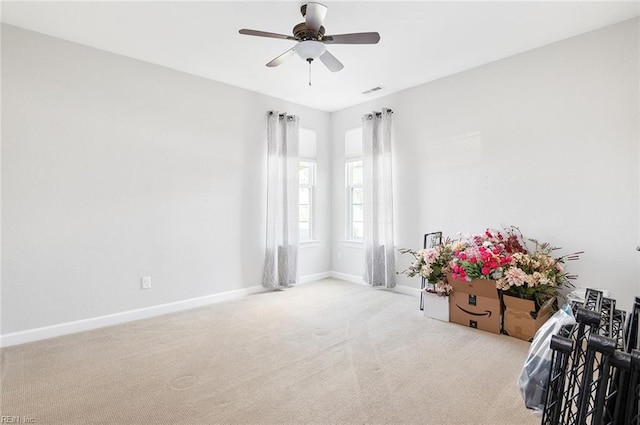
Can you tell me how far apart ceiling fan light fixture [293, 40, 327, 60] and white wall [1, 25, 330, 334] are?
6.41 feet

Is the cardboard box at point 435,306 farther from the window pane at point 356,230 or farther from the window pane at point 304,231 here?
the window pane at point 304,231

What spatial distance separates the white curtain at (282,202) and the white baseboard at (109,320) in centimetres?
58

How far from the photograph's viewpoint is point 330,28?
296cm

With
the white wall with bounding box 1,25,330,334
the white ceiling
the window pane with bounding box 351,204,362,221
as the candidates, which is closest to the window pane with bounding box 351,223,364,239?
the window pane with bounding box 351,204,362,221

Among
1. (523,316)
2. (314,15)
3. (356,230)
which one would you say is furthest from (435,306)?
(314,15)

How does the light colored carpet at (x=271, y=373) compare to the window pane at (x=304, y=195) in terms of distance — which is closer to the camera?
the light colored carpet at (x=271, y=373)

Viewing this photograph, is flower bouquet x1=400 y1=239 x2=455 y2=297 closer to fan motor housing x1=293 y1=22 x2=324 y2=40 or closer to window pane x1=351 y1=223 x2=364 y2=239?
window pane x1=351 y1=223 x2=364 y2=239

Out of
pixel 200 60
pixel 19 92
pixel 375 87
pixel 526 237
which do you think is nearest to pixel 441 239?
pixel 526 237

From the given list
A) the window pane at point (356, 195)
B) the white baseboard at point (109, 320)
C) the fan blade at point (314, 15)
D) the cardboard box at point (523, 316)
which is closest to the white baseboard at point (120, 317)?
A: the white baseboard at point (109, 320)

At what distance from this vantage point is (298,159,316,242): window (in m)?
5.32

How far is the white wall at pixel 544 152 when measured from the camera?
114 inches

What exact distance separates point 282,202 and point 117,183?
2114 millimetres

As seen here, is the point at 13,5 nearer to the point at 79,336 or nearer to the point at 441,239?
the point at 79,336

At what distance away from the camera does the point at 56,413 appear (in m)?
1.93
